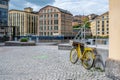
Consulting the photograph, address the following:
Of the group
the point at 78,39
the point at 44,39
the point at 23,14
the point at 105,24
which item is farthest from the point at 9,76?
the point at 23,14

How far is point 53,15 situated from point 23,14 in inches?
584

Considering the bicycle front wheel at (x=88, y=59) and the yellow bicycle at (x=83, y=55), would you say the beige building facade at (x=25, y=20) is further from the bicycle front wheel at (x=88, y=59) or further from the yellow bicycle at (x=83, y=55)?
the bicycle front wheel at (x=88, y=59)

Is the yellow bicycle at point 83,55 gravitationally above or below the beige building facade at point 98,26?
below

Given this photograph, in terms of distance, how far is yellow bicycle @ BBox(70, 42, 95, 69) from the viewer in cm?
824

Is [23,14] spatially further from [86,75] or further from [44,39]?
[86,75]

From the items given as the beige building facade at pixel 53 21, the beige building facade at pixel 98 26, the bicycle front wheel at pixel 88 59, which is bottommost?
the bicycle front wheel at pixel 88 59

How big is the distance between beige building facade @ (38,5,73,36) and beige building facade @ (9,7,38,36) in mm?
8919

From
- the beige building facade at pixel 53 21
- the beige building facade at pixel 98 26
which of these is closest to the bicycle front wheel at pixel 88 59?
the beige building facade at pixel 98 26

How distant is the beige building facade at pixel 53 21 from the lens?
7575cm

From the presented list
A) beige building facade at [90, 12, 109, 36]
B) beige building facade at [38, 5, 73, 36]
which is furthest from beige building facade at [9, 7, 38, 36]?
beige building facade at [90, 12, 109, 36]

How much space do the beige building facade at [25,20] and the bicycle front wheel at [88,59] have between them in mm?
77316

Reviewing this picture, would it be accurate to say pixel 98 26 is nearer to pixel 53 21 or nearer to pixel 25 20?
pixel 53 21

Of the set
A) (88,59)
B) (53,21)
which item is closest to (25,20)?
(53,21)

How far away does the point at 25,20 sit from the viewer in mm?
86812
